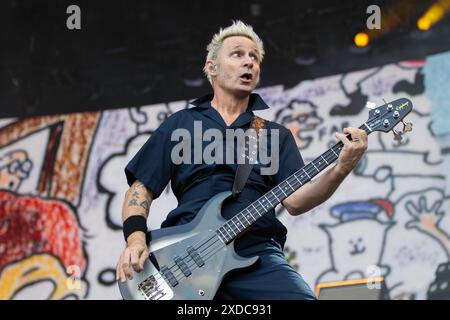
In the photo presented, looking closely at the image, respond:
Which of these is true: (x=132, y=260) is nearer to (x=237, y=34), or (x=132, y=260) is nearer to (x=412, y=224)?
(x=237, y=34)

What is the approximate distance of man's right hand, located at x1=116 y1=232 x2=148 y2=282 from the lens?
3.60 m

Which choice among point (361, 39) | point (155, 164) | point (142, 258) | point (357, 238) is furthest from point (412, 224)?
point (142, 258)

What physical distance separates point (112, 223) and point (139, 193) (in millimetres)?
3274

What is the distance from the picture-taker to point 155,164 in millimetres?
3957

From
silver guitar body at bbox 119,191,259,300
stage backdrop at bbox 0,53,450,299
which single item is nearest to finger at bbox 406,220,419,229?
stage backdrop at bbox 0,53,450,299

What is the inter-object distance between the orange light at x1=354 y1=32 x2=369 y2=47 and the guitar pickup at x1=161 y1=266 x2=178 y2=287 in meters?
3.75

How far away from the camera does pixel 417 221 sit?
254 inches

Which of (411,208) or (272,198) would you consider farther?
(411,208)

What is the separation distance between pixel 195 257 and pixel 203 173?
430mm

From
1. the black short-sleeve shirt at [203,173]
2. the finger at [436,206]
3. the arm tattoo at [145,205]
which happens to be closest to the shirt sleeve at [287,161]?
the black short-sleeve shirt at [203,173]

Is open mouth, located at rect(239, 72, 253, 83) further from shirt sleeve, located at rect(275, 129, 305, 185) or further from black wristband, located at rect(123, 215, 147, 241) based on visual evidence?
black wristband, located at rect(123, 215, 147, 241)

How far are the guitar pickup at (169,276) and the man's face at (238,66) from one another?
0.97 meters

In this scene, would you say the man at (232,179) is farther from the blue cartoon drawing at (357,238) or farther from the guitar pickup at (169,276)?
the blue cartoon drawing at (357,238)
